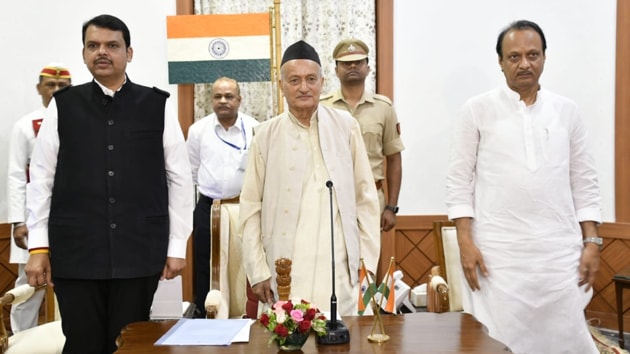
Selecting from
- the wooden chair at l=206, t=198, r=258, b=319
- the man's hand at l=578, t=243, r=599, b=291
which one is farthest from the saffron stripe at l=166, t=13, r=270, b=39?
the man's hand at l=578, t=243, r=599, b=291

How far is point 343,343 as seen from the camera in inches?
69.5

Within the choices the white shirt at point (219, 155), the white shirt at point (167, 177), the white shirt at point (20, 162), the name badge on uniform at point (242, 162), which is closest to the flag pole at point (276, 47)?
the white shirt at point (219, 155)

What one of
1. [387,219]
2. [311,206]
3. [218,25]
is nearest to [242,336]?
[311,206]

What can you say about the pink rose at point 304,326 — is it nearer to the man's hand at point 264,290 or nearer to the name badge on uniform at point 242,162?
the man's hand at point 264,290

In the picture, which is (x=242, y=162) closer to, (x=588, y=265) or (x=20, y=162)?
(x=20, y=162)

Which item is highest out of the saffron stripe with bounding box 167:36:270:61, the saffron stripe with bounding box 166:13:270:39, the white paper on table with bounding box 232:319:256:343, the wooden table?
the saffron stripe with bounding box 166:13:270:39

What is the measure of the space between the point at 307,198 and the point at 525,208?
0.86 m

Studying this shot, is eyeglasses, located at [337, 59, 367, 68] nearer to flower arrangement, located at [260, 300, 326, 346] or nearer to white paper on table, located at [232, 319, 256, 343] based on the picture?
white paper on table, located at [232, 319, 256, 343]

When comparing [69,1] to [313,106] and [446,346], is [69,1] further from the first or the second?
[446,346]

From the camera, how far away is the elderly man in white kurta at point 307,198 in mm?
2473

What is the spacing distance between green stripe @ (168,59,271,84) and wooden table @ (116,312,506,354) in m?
2.94

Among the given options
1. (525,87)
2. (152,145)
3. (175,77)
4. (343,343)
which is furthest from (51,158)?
(175,77)

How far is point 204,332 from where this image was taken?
1.90 meters

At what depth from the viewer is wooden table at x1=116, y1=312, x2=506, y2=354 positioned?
1719 mm
